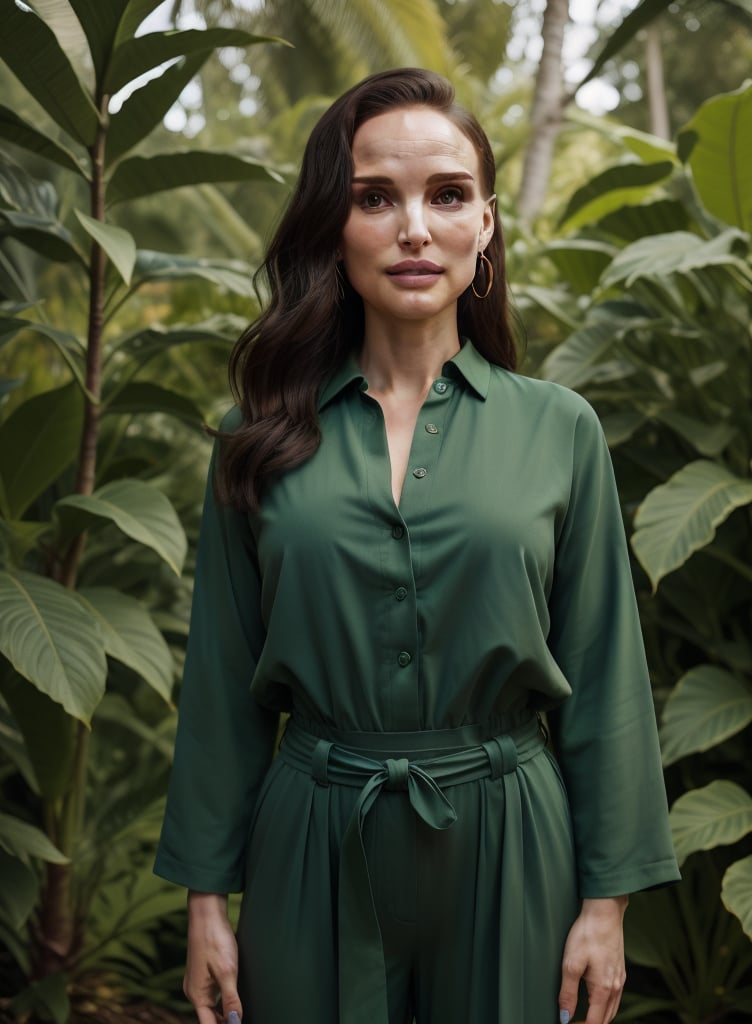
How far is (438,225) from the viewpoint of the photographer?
5.45ft

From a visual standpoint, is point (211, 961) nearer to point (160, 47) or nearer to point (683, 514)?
point (683, 514)

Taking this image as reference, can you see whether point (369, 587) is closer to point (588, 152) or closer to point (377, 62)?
point (377, 62)

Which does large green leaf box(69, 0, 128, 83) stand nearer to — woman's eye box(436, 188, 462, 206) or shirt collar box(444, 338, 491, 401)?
woman's eye box(436, 188, 462, 206)

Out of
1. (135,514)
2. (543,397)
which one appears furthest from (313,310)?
(135,514)

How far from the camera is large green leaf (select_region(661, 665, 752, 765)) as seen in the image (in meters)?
2.71

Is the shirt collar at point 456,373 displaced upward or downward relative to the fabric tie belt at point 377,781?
upward

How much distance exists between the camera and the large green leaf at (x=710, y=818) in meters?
2.59

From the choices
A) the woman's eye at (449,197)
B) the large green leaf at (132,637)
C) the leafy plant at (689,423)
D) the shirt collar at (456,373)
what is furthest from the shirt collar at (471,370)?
the large green leaf at (132,637)

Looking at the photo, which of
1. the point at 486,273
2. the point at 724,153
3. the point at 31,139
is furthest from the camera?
the point at 724,153

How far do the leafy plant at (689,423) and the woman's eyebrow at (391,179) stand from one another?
1.07 meters

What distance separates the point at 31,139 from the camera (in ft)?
7.98

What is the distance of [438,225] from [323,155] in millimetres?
218

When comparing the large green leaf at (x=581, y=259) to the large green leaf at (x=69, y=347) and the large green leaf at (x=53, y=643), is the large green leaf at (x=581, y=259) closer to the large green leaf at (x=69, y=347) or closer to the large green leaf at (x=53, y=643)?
the large green leaf at (x=69, y=347)

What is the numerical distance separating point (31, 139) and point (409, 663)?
1505 millimetres
